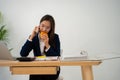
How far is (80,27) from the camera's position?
366 centimetres

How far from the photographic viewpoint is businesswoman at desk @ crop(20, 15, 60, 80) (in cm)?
211

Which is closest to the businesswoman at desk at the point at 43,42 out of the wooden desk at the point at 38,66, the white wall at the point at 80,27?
the wooden desk at the point at 38,66

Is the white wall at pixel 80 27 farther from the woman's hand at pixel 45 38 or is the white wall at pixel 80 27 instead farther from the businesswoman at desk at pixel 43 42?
the woman's hand at pixel 45 38

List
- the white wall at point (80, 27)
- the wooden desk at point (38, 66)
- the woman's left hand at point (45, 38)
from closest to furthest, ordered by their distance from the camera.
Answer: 1. the wooden desk at point (38, 66)
2. the woman's left hand at point (45, 38)
3. the white wall at point (80, 27)

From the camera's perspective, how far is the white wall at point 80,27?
3.63m

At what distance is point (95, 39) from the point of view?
3643 millimetres

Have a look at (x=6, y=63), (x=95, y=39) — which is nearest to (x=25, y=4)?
(x=95, y=39)

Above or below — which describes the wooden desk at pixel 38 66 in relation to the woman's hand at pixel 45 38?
below

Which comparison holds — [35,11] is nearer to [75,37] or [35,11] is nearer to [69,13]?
[69,13]

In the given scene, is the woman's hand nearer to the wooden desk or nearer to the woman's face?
the woman's face

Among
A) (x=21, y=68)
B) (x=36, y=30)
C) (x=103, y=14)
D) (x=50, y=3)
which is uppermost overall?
(x=50, y=3)

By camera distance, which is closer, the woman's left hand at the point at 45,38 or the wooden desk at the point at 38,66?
the wooden desk at the point at 38,66

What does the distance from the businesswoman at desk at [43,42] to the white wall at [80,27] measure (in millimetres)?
1369

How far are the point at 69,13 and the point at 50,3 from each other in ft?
1.27
